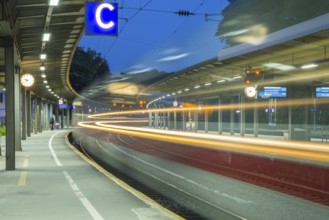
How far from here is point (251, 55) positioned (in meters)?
25.1

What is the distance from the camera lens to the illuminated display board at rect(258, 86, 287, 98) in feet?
88.5

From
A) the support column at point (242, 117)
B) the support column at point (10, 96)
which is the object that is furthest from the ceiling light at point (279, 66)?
the support column at point (10, 96)

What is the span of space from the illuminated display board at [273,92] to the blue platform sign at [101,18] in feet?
46.8

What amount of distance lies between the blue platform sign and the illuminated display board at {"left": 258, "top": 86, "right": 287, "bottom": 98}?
1427 centimetres

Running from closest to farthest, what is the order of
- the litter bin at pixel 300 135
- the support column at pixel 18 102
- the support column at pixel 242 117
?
the support column at pixel 18 102
the litter bin at pixel 300 135
the support column at pixel 242 117

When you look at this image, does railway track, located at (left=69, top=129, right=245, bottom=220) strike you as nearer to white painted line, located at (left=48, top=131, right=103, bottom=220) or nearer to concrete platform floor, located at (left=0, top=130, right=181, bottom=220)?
concrete platform floor, located at (left=0, top=130, right=181, bottom=220)

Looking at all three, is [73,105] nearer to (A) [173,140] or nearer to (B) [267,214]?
(A) [173,140]

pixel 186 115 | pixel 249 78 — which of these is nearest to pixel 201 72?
pixel 249 78

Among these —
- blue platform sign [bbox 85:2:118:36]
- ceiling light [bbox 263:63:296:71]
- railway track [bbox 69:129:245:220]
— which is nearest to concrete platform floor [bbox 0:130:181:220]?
railway track [bbox 69:129:245:220]

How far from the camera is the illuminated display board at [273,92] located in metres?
27.0

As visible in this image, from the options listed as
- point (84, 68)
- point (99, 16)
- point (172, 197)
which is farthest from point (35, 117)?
point (84, 68)

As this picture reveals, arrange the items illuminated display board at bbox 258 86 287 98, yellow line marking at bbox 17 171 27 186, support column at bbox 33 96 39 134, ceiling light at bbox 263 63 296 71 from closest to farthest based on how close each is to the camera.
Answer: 1. yellow line marking at bbox 17 171 27 186
2. ceiling light at bbox 263 63 296 71
3. illuminated display board at bbox 258 86 287 98
4. support column at bbox 33 96 39 134

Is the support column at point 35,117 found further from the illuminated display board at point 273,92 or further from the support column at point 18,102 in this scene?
the illuminated display board at point 273,92

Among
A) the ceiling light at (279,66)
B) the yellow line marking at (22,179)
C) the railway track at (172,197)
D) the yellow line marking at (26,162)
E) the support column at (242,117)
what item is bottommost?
the railway track at (172,197)
